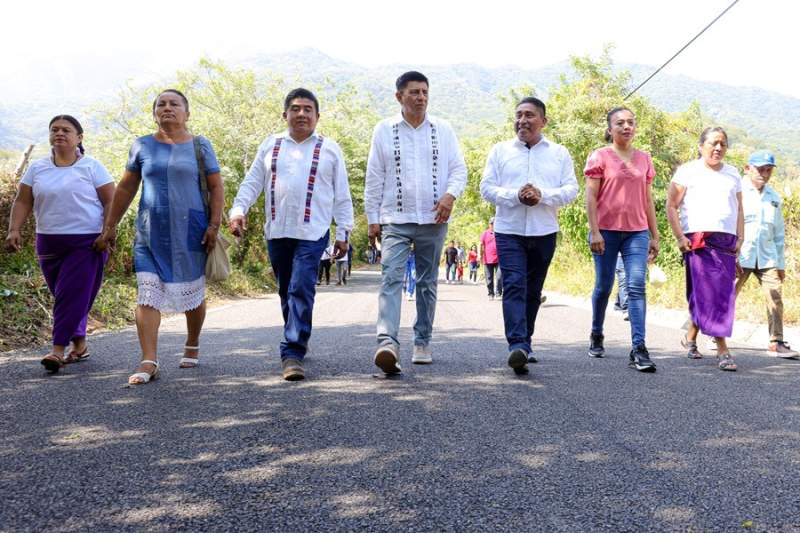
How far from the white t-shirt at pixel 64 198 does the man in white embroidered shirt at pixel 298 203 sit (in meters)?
1.16

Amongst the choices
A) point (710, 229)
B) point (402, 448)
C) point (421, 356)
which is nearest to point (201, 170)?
point (421, 356)

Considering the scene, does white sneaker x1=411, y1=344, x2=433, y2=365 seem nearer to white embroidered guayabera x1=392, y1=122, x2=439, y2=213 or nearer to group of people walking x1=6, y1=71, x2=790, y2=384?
group of people walking x1=6, y1=71, x2=790, y2=384

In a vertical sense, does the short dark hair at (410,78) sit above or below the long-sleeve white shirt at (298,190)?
above

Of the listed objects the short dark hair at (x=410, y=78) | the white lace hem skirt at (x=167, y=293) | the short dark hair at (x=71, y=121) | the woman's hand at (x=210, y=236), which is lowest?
the white lace hem skirt at (x=167, y=293)

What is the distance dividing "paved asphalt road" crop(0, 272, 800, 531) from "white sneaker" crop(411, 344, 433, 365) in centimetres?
9

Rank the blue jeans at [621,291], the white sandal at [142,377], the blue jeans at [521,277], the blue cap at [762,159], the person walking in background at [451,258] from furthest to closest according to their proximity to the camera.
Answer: the person walking in background at [451,258] < the blue jeans at [621,291] < the blue cap at [762,159] < the blue jeans at [521,277] < the white sandal at [142,377]

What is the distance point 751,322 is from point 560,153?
3.96 m

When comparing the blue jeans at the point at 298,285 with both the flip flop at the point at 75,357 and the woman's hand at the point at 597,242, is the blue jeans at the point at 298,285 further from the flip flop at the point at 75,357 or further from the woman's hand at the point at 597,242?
the woman's hand at the point at 597,242

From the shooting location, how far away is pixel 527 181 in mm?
5211

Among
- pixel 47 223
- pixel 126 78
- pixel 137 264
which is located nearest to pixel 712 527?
pixel 137 264

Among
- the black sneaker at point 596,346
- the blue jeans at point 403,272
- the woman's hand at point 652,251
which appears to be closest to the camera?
the blue jeans at point 403,272

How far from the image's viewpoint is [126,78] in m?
24.4

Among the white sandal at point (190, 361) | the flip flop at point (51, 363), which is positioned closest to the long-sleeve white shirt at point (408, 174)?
the white sandal at point (190, 361)

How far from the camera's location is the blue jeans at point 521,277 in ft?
16.2
